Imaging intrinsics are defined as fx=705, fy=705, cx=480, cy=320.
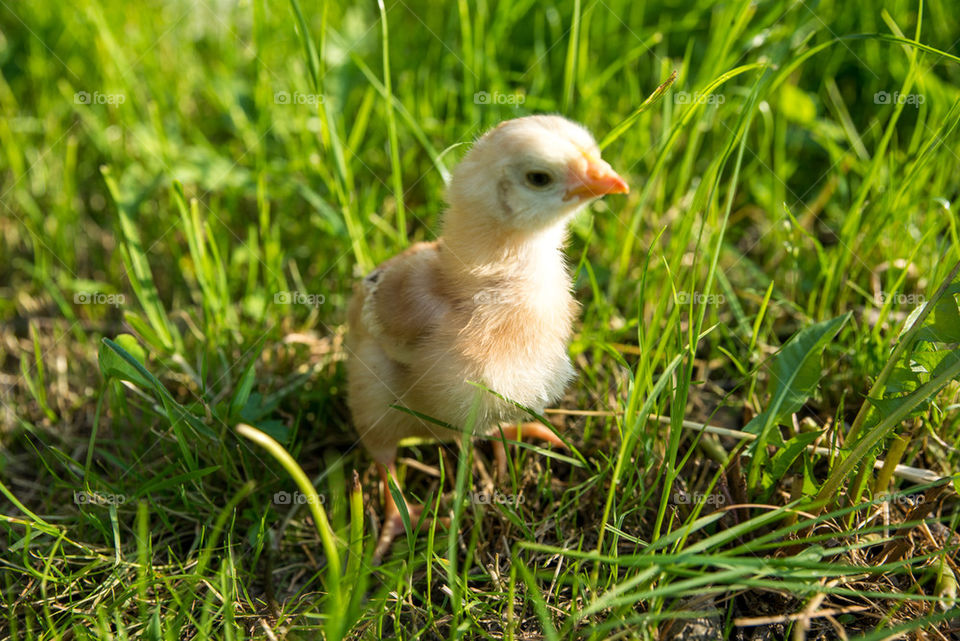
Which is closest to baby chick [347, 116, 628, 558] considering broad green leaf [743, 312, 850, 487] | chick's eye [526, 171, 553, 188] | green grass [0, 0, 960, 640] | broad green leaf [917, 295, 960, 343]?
chick's eye [526, 171, 553, 188]

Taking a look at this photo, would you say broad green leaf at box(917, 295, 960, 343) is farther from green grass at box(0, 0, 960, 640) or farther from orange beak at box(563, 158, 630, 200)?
orange beak at box(563, 158, 630, 200)

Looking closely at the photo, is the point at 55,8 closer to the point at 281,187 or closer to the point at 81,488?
the point at 281,187

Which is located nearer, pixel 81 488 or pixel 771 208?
pixel 81 488

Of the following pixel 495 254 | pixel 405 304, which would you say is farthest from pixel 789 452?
pixel 405 304

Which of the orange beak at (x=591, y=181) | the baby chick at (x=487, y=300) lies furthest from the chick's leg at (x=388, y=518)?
the orange beak at (x=591, y=181)

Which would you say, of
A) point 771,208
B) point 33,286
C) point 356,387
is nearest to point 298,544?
point 356,387

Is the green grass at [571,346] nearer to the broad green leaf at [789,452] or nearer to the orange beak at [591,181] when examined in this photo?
the broad green leaf at [789,452]
